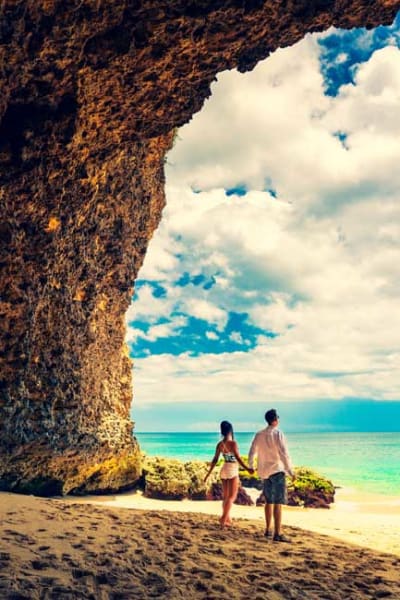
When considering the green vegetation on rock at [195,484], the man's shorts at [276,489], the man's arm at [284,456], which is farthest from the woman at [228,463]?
the green vegetation on rock at [195,484]

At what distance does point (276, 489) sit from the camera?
805cm

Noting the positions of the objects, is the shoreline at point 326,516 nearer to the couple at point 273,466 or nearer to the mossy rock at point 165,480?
the mossy rock at point 165,480

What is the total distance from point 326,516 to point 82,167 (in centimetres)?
1010

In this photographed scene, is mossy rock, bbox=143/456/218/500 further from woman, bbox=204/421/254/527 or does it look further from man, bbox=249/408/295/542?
man, bbox=249/408/295/542

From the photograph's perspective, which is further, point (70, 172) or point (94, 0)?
point (70, 172)

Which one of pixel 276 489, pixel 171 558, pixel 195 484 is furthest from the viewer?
pixel 195 484

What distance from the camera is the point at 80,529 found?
7008 mm

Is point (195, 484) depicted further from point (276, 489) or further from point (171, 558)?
point (171, 558)

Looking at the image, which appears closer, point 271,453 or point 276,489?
point 276,489

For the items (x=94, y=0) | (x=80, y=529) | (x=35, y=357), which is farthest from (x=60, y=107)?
(x=80, y=529)

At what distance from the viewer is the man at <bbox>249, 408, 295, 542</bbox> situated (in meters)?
8.04

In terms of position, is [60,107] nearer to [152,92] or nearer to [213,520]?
[152,92]

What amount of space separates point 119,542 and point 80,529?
709 millimetres

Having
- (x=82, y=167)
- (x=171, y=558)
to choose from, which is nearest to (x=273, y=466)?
(x=171, y=558)
